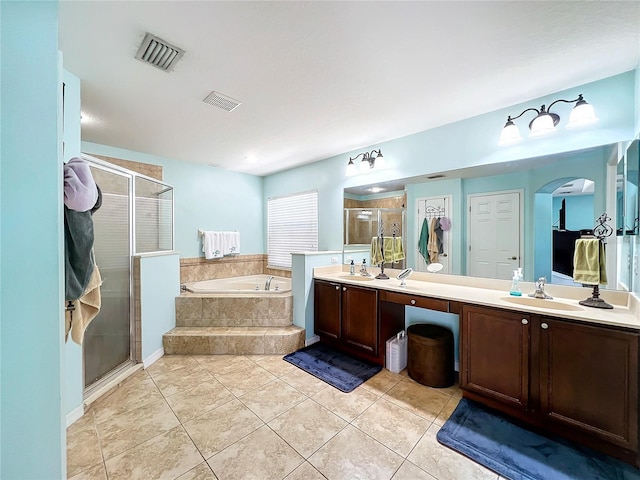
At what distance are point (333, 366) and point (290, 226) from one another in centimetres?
243

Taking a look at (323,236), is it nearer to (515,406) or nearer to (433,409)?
(433,409)

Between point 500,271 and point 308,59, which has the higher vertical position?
point 308,59

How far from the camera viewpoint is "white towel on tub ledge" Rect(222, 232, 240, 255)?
13.7 ft

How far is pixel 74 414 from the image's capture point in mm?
1794

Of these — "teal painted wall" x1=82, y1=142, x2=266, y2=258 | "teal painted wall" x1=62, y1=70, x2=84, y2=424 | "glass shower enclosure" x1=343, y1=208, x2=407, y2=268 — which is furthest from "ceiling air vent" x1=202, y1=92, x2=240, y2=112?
"teal painted wall" x1=82, y1=142, x2=266, y2=258

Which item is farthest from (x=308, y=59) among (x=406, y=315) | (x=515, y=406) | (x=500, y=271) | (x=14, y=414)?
(x=515, y=406)

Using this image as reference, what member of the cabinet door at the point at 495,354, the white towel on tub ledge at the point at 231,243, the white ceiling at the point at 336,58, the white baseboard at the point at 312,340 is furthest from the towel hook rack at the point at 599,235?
the white towel on tub ledge at the point at 231,243

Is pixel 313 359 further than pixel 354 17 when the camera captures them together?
Yes

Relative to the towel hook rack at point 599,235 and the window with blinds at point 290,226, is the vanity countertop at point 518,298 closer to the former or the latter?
the towel hook rack at point 599,235

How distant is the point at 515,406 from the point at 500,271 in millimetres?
1040

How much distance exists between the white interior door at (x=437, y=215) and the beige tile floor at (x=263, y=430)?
1124 mm

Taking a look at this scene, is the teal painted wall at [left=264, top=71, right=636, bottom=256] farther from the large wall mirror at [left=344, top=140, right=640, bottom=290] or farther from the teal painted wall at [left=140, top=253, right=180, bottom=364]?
the teal painted wall at [left=140, top=253, right=180, bottom=364]

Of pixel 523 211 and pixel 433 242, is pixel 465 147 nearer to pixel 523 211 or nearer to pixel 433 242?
pixel 523 211

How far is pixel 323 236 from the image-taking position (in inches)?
150
